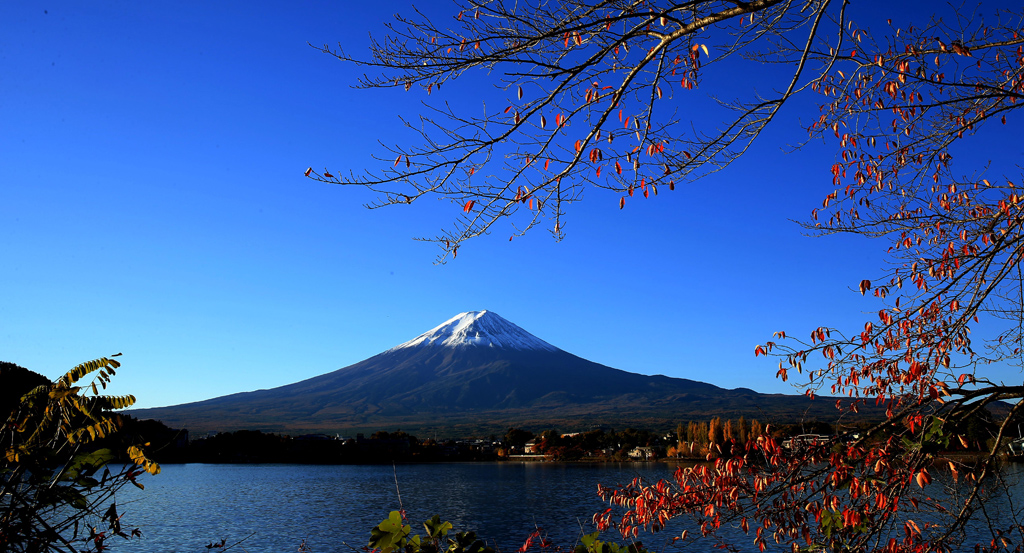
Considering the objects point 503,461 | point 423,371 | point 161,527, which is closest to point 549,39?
point 161,527

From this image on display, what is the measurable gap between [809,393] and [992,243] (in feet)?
5.68

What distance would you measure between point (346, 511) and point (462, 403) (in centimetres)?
13906

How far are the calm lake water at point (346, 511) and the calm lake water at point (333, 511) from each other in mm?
52

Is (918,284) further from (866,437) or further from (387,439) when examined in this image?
(387,439)


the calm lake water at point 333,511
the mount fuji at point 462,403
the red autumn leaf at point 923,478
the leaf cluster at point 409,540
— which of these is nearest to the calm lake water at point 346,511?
the calm lake water at point 333,511

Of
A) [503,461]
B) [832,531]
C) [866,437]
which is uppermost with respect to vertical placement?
[866,437]

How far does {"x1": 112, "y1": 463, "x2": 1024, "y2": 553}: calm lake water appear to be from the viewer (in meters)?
24.4

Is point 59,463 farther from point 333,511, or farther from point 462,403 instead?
point 462,403

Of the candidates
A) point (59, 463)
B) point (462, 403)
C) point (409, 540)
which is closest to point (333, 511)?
point (59, 463)

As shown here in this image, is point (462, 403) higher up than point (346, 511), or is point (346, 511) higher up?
point (462, 403)

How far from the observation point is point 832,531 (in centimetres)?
433

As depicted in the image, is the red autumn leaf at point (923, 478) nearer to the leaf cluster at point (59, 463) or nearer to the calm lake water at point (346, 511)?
the leaf cluster at point (59, 463)

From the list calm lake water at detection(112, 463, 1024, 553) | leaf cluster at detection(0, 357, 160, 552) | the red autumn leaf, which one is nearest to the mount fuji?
calm lake water at detection(112, 463, 1024, 553)

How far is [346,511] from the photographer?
122 feet
